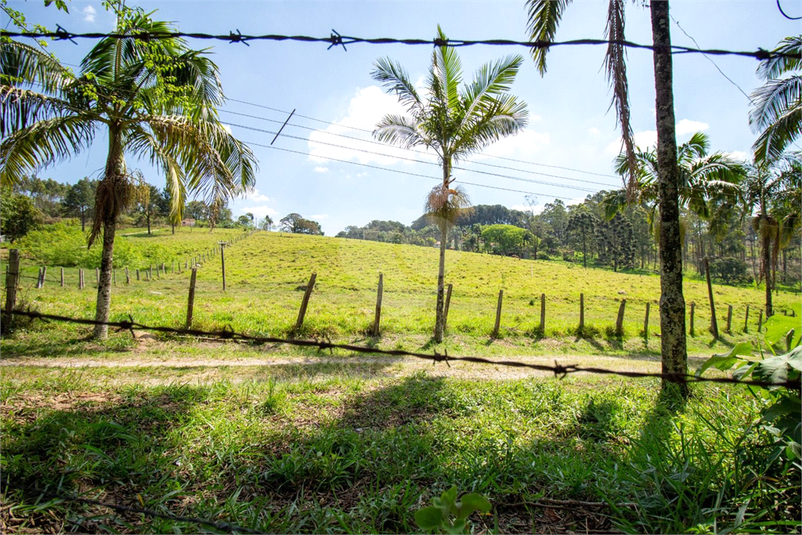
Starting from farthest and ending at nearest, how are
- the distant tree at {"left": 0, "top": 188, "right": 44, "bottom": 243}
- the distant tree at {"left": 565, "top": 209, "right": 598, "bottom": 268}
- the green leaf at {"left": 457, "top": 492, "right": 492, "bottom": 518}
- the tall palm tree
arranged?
the distant tree at {"left": 565, "top": 209, "right": 598, "bottom": 268} → the distant tree at {"left": 0, "top": 188, "right": 44, "bottom": 243} → the tall palm tree → the green leaf at {"left": 457, "top": 492, "right": 492, "bottom": 518}

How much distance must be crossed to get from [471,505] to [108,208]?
970 cm

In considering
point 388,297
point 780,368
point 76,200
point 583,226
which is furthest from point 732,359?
point 76,200

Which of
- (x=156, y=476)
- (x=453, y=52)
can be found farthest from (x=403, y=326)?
(x=156, y=476)

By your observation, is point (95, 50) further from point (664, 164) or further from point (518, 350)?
point (518, 350)

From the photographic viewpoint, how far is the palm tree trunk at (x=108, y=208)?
786cm

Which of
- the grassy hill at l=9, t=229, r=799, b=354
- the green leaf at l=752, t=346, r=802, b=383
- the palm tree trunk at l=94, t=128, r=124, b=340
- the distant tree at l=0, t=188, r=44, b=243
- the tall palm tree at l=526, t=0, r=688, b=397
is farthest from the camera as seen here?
the distant tree at l=0, t=188, r=44, b=243

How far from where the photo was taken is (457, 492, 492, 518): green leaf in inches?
39.0

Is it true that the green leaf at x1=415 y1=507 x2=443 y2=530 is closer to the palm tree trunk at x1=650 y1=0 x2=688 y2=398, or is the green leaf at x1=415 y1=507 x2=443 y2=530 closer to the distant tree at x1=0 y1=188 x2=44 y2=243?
the palm tree trunk at x1=650 y1=0 x2=688 y2=398

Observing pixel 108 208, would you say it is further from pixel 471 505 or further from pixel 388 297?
pixel 388 297

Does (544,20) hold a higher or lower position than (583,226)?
lower

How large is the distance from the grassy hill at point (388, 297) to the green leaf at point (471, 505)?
31.1ft

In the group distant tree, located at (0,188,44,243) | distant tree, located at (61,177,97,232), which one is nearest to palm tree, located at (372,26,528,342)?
distant tree, located at (0,188,44,243)

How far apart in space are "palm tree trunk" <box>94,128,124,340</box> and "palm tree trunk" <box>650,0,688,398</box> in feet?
33.0

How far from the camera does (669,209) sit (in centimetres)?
485
